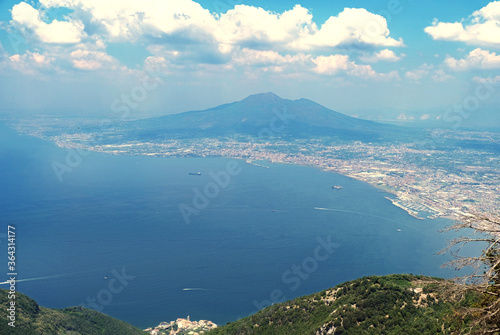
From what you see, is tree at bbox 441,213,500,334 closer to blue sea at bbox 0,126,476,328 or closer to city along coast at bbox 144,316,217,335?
city along coast at bbox 144,316,217,335

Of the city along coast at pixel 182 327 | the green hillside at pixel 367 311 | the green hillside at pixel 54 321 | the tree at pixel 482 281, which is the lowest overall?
the city along coast at pixel 182 327

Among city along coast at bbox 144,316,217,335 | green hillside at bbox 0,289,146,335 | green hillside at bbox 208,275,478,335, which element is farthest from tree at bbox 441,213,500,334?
city along coast at bbox 144,316,217,335

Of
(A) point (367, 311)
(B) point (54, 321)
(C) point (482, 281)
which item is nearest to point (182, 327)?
(B) point (54, 321)

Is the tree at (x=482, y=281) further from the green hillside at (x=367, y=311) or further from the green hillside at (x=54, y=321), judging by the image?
the green hillside at (x=54, y=321)

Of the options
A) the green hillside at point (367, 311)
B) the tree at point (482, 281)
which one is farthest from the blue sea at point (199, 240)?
the tree at point (482, 281)

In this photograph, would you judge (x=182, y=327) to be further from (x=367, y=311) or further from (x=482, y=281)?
(x=482, y=281)

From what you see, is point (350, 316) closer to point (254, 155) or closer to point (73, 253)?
point (73, 253)
